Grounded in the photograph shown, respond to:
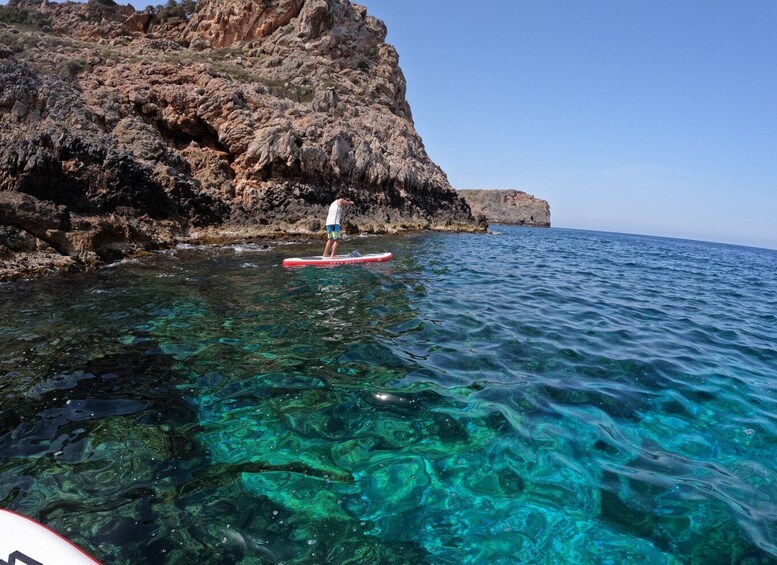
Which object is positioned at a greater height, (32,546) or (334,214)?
(334,214)

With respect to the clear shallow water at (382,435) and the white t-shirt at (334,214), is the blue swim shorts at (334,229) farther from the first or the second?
the clear shallow water at (382,435)

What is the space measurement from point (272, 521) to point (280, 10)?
58.2 m

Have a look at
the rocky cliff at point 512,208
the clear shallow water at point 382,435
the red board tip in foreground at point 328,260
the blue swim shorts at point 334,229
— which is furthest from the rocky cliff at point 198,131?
the rocky cliff at point 512,208

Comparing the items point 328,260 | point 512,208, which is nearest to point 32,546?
point 328,260

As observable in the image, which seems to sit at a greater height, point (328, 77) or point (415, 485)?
point (328, 77)

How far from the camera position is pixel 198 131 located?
2912 cm

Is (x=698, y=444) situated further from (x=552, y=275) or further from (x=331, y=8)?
(x=331, y=8)

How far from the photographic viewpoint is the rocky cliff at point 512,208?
134875 millimetres

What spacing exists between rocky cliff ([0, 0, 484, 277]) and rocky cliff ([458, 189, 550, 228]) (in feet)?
291

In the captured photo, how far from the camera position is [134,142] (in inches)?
936

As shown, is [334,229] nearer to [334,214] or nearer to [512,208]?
[334,214]

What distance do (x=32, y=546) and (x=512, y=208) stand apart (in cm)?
14371

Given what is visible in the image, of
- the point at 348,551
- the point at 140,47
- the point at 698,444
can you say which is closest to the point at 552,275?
the point at 698,444

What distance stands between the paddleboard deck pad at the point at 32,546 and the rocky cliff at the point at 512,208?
446 feet
